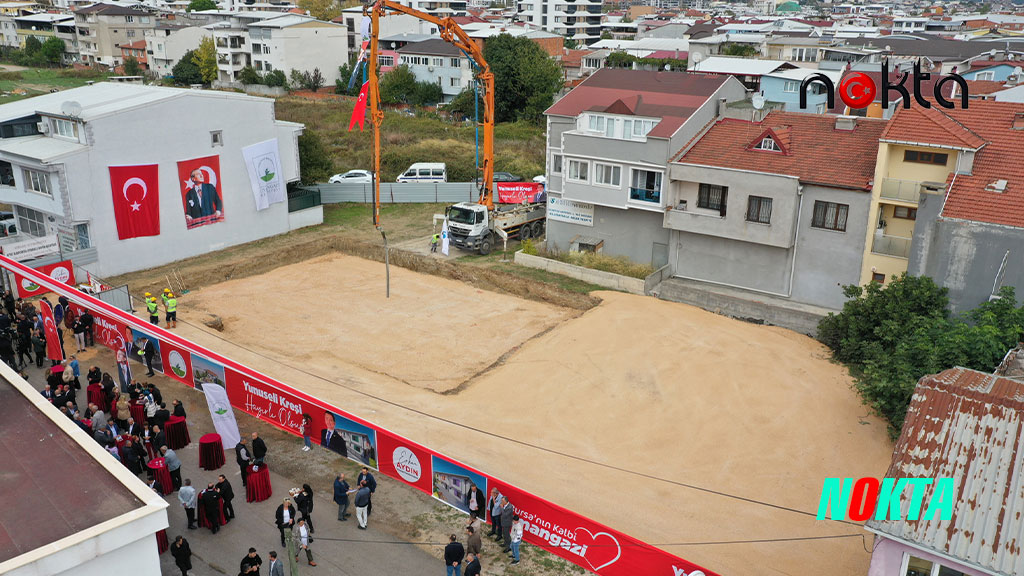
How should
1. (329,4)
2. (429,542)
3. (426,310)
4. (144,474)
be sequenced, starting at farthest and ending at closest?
(329,4) → (426,310) → (144,474) → (429,542)

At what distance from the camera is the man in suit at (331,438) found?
19.0 m

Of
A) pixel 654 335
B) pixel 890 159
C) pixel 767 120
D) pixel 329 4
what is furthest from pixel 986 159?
pixel 329 4

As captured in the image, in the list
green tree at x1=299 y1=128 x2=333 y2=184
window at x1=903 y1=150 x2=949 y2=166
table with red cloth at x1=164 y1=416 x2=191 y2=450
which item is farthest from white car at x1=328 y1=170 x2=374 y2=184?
window at x1=903 y1=150 x2=949 y2=166

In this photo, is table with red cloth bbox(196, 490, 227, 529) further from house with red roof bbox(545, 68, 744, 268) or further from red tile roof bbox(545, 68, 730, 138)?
red tile roof bbox(545, 68, 730, 138)

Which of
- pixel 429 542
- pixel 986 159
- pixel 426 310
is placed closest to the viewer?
pixel 429 542

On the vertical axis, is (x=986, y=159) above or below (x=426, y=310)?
above

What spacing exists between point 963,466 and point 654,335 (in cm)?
1619

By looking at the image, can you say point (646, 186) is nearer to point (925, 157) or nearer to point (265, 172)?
point (925, 157)

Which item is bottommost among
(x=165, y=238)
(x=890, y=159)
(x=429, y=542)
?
(x=429, y=542)

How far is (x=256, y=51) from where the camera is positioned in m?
95.7

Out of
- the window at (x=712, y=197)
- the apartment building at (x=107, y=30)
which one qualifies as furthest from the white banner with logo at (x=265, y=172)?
the apartment building at (x=107, y=30)

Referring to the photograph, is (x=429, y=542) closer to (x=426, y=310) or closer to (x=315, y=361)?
(x=315, y=361)

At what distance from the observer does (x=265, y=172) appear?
39375 mm

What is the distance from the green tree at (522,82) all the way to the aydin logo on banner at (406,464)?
5696 cm
